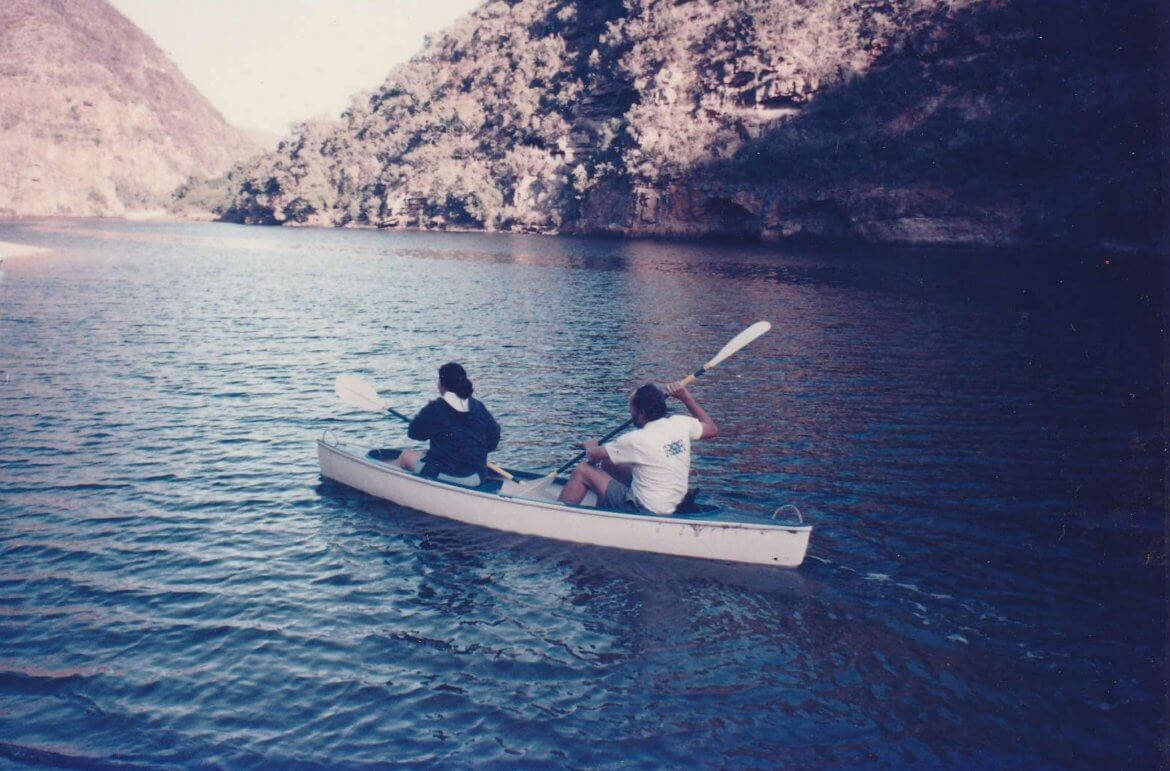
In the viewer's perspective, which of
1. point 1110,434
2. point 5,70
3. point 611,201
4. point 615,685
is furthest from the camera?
point 5,70

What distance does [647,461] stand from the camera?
8.64 meters

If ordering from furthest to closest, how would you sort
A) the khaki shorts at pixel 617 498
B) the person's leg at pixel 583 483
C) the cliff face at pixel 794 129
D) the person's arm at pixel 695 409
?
the cliff face at pixel 794 129 < the person's leg at pixel 583 483 < the khaki shorts at pixel 617 498 < the person's arm at pixel 695 409

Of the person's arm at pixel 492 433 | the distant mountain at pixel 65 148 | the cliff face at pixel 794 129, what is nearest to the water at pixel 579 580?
the person's arm at pixel 492 433

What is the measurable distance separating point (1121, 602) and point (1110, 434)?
702cm

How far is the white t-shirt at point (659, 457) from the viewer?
850 centimetres

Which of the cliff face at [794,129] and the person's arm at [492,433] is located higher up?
the cliff face at [794,129]

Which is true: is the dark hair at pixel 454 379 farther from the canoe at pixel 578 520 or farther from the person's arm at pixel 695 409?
the person's arm at pixel 695 409

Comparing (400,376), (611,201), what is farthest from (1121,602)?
(611,201)

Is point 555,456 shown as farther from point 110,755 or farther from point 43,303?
point 43,303

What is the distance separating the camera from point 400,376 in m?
18.0

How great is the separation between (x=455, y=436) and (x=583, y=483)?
5.80ft

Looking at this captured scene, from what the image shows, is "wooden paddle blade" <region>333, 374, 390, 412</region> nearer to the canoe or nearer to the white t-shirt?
the canoe

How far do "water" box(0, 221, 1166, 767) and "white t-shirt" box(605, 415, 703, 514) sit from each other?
73cm

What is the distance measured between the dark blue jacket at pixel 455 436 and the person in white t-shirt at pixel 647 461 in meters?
1.27
